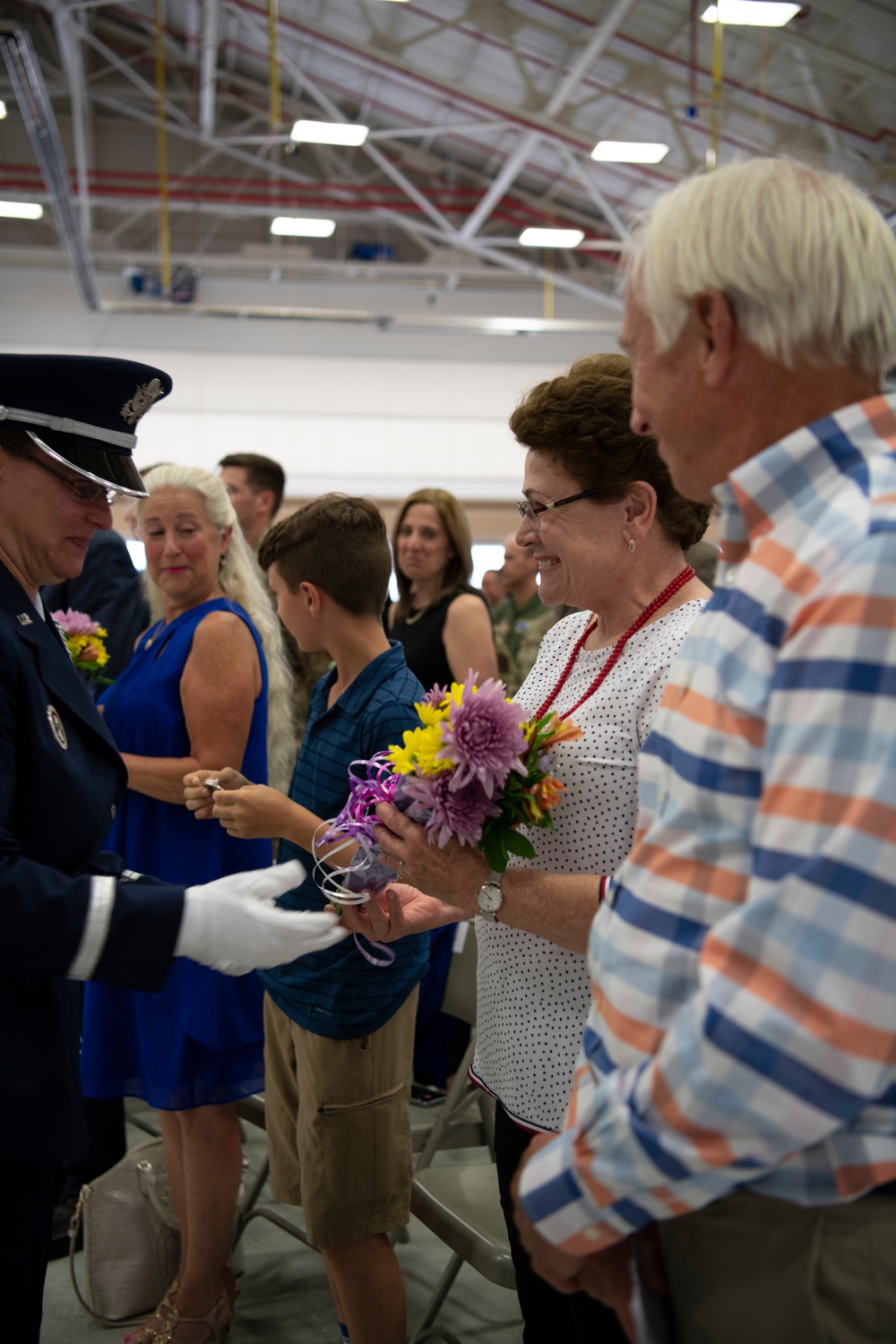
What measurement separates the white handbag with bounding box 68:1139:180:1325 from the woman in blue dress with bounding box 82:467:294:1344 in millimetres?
93

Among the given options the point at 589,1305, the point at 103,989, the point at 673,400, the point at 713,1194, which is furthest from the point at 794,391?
the point at 103,989

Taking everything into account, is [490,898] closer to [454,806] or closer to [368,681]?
[454,806]

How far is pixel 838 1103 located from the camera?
87 centimetres

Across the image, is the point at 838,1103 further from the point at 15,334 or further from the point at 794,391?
the point at 15,334

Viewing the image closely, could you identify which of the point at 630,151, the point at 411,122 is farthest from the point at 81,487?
the point at 411,122

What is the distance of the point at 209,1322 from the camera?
2500mm

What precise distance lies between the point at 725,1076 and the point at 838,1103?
0.29ft

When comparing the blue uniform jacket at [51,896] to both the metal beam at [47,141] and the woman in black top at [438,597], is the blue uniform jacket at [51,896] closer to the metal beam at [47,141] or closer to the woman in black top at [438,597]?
the woman in black top at [438,597]

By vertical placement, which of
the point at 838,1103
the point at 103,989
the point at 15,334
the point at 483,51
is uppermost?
the point at 483,51

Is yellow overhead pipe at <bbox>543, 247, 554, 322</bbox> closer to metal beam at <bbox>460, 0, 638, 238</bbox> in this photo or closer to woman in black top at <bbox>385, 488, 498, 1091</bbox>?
metal beam at <bbox>460, 0, 638, 238</bbox>

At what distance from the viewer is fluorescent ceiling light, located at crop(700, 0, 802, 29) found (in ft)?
22.1

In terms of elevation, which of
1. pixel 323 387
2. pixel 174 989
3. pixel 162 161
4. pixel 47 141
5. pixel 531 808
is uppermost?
pixel 162 161

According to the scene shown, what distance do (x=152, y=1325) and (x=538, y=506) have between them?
2020mm

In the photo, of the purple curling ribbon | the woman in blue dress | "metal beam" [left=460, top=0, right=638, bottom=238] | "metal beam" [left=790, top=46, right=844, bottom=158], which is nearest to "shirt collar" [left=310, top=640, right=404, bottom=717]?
the purple curling ribbon
